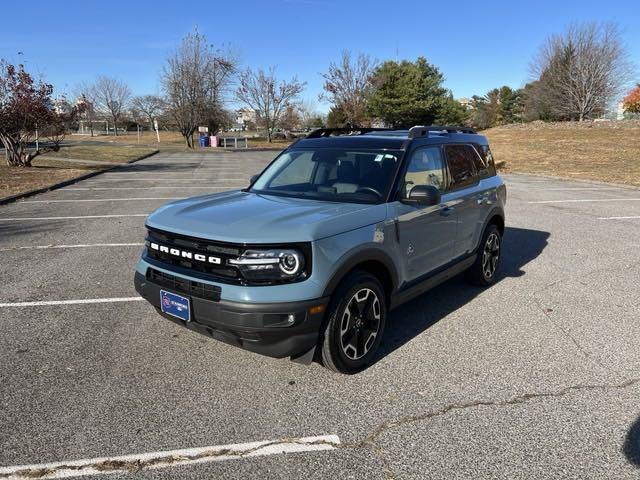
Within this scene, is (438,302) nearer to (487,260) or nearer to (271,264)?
(487,260)

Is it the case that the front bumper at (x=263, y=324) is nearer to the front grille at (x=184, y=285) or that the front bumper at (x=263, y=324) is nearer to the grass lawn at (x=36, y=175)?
the front grille at (x=184, y=285)

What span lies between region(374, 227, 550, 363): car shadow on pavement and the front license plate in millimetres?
A: 1489

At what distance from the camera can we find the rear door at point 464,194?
188 inches

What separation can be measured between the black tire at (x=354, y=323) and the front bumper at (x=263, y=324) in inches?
5.4

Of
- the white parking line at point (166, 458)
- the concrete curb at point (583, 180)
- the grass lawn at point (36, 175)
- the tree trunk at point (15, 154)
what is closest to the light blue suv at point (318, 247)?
the white parking line at point (166, 458)

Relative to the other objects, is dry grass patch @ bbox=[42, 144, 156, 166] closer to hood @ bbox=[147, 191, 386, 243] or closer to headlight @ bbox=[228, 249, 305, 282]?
hood @ bbox=[147, 191, 386, 243]

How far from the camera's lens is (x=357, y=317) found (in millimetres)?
3516

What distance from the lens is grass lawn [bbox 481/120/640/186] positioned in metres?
19.9

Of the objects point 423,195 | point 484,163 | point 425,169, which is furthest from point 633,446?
point 484,163

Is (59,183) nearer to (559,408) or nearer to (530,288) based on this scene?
(530,288)

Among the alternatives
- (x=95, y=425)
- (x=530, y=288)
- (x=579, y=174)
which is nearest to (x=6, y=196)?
(x=95, y=425)

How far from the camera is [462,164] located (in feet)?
16.6

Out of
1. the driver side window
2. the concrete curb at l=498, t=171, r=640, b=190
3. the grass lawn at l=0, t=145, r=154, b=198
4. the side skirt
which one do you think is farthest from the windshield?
the concrete curb at l=498, t=171, r=640, b=190

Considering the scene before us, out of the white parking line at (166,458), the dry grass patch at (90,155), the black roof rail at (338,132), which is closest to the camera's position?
the white parking line at (166,458)
